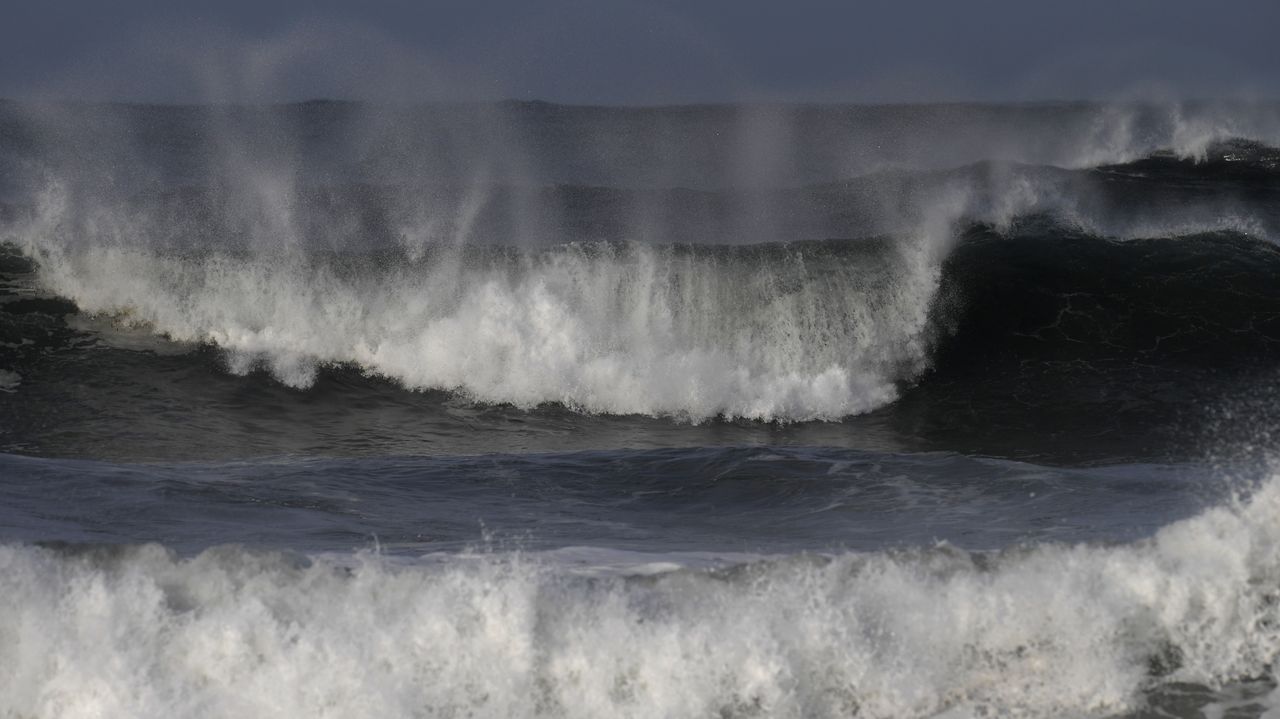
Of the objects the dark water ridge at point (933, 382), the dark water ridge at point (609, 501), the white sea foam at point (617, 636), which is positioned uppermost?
the dark water ridge at point (933, 382)

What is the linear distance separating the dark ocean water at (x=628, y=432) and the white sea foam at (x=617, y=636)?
0.06 ft

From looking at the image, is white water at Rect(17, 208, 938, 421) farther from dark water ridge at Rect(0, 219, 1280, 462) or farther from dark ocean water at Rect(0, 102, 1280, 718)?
dark water ridge at Rect(0, 219, 1280, 462)

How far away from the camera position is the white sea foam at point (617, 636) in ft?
18.6

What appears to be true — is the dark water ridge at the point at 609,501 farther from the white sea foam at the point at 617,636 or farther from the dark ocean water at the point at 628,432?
the white sea foam at the point at 617,636

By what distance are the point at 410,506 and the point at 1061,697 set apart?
4.34 metres

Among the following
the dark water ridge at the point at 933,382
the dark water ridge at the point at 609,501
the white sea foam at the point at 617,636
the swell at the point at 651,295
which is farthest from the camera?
the swell at the point at 651,295

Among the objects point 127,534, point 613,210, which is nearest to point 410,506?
point 127,534

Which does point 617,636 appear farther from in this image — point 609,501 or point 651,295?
point 651,295

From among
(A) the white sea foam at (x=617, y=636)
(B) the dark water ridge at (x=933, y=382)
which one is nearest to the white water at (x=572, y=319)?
(B) the dark water ridge at (x=933, y=382)

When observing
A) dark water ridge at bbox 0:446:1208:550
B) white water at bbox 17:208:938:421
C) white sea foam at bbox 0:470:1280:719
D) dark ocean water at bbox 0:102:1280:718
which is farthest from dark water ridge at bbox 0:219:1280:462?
white sea foam at bbox 0:470:1280:719

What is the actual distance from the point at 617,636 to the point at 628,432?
19.3 feet

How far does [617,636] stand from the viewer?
19.3ft

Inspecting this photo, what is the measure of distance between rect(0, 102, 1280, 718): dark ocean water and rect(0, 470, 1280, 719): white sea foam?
0.02 meters

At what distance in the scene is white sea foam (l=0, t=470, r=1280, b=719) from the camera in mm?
5664
